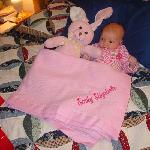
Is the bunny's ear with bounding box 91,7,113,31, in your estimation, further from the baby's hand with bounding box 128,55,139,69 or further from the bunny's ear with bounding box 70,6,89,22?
the baby's hand with bounding box 128,55,139,69

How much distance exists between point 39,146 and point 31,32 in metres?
0.89

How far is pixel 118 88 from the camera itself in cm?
134

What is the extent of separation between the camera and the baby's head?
1572 millimetres

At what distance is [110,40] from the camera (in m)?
1.59

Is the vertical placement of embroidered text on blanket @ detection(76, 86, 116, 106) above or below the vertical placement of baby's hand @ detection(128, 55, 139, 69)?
below

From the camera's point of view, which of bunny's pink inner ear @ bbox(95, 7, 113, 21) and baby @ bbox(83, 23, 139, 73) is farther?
bunny's pink inner ear @ bbox(95, 7, 113, 21)

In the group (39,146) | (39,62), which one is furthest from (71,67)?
(39,146)

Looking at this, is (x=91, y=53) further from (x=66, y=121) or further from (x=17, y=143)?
(x=17, y=143)

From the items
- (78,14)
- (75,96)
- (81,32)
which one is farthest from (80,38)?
(75,96)

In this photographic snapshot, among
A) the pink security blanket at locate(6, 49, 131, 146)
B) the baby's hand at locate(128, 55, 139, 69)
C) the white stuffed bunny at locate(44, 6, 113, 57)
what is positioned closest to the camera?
the pink security blanket at locate(6, 49, 131, 146)

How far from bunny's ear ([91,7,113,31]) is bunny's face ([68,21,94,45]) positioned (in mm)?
33

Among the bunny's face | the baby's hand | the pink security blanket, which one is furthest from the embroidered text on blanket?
the bunny's face

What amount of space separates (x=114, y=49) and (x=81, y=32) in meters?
0.20

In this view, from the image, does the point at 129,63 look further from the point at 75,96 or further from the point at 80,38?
the point at 75,96
